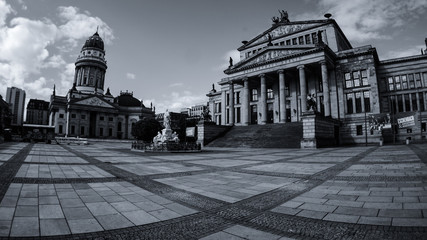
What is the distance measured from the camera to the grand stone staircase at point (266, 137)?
89.9 ft

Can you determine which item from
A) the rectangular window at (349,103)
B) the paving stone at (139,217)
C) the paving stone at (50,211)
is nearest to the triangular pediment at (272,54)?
the rectangular window at (349,103)

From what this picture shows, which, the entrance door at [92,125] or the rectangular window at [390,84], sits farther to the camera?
the entrance door at [92,125]

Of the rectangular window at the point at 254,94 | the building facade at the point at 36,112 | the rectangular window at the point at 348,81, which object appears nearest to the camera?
the rectangular window at the point at 348,81

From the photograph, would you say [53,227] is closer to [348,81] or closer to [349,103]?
[349,103]

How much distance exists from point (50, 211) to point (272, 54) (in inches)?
1655

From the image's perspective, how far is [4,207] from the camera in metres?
3.68

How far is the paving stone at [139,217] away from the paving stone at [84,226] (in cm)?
49

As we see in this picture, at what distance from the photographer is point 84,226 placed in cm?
309

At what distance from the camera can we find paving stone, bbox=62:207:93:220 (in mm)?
3460

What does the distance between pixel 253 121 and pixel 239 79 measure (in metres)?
10.4

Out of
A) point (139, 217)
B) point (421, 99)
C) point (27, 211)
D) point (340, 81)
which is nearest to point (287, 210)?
point (139, 217)

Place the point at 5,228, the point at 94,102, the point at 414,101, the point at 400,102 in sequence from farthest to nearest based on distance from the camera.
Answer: the point at 94,102
the point at 400,102
the point at 414,101
the point at 5,228

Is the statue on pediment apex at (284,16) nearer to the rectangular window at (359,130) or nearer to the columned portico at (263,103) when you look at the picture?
the columned portico at (263,103)

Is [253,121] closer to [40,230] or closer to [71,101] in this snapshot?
[40,230]
